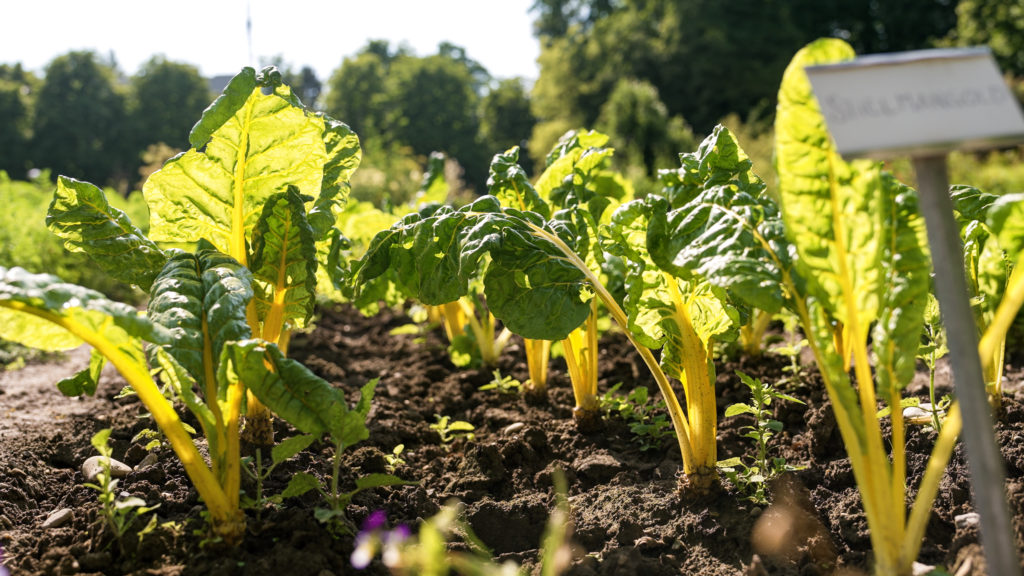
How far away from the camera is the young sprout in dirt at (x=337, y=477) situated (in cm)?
166

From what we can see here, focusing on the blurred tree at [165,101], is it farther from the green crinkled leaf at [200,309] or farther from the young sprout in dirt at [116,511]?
the young sprout in dirt at [116,511]

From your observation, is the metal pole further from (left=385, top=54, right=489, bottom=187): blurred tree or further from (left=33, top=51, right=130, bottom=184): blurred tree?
(left=33, top=51, right=130, bottom=184): blurred tree

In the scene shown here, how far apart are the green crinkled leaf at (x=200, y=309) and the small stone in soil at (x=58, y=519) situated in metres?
0.57

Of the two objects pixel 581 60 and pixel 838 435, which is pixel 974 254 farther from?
pixel 581 60

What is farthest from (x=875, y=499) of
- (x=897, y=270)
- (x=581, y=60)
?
(x=581, y=60)

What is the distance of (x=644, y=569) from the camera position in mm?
1749

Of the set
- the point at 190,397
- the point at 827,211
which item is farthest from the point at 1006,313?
the point at 190,397

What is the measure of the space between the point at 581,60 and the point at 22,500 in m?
26.9

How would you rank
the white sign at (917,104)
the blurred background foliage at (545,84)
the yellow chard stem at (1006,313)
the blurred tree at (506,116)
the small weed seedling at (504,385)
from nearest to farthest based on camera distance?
the white sign at (917,104) → the yellow chard stem at (1006,313) → the small weed seedling at (504,385) → the blurred background foliage at (545,84) → the blurred tree at (506,116)

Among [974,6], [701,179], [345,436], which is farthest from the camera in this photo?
[974,6]

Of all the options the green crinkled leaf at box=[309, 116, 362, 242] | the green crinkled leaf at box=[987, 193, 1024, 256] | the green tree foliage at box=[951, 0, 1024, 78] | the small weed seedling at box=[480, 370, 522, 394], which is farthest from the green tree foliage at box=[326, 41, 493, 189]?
the green crinkled leaf at box=[987, 193, 1024, 256]

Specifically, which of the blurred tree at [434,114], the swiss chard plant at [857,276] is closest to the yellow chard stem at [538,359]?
the swiss chard plant at [857,276]

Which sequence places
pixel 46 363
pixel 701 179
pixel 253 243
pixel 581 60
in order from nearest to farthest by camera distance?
pixel 701 179
pixel 253 243
pixel 46 363
pixel 581 60

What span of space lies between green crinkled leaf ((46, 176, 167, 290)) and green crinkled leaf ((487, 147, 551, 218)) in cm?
120
